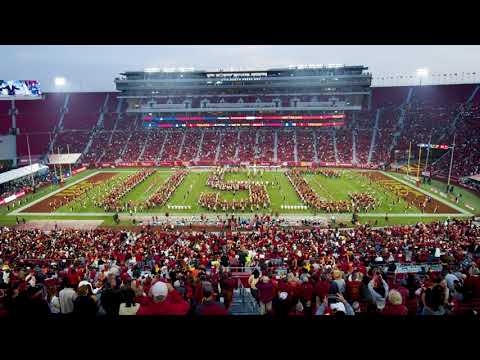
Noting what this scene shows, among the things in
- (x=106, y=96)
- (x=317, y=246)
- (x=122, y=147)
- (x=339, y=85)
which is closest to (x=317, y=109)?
(x=339, y=85)

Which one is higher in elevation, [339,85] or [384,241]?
[339,85]

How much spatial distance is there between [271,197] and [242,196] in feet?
7.72

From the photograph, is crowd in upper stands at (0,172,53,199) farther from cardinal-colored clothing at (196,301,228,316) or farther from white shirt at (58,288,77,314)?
cardinal-colored clothing at (196,301,228,316)

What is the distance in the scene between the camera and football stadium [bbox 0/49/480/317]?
6000 millimetres

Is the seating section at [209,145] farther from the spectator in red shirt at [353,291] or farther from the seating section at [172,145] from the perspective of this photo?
the spectator in red shirt at [353,291]

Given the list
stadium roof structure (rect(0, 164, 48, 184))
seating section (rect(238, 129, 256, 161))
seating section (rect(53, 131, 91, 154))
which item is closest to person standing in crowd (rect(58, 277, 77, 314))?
stadium roof structure (rect(0, 164, 48, 184))

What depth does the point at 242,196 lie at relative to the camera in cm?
3062

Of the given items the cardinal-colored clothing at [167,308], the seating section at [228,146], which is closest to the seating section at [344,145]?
the seating section at [228,146]

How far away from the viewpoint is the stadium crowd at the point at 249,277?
4488 mm

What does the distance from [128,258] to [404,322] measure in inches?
447

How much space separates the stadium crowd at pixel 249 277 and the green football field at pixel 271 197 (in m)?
5.85

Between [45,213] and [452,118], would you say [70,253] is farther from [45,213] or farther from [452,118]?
[452,118]
